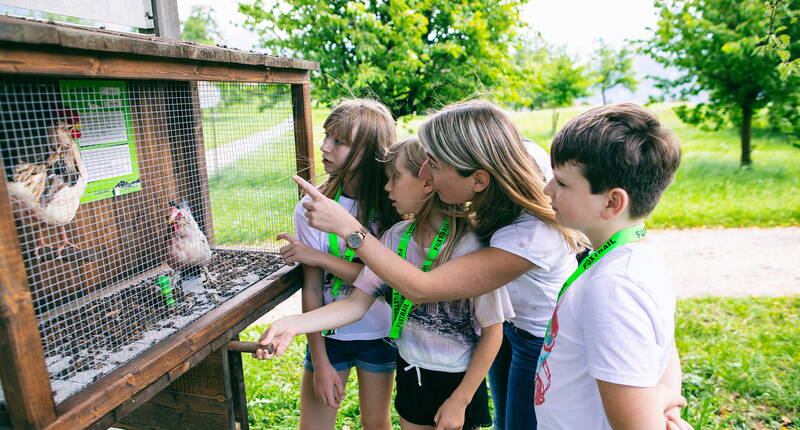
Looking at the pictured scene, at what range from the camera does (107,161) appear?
5.43 feet

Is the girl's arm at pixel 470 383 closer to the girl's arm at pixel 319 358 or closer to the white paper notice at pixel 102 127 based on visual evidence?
the girl's arm at pixel 319 358

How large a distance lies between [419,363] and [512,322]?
1.40 ft

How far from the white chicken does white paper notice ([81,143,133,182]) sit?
0.67 feet

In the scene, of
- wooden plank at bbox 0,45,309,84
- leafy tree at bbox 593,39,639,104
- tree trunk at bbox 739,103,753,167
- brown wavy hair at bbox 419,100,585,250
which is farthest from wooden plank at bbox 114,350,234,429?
leafy tree at bbox 593,39,639,104

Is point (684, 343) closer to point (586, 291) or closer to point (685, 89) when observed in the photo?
point (586, 291)

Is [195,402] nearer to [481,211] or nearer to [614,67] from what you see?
[481,211]

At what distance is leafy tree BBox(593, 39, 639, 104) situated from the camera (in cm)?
3862

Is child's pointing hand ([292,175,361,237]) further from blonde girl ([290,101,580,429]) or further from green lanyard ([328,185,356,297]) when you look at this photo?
green lanyard ([328,185,356,297])

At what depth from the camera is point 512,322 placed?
2043 millimetres

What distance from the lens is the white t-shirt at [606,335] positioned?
3.81 feet

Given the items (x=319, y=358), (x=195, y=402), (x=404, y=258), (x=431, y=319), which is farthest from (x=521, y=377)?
(x=195, y=402)

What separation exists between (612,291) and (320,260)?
3.58 feet

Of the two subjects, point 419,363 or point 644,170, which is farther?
point 419,363

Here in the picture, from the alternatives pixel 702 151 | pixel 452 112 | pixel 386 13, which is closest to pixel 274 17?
pixel 386 13
